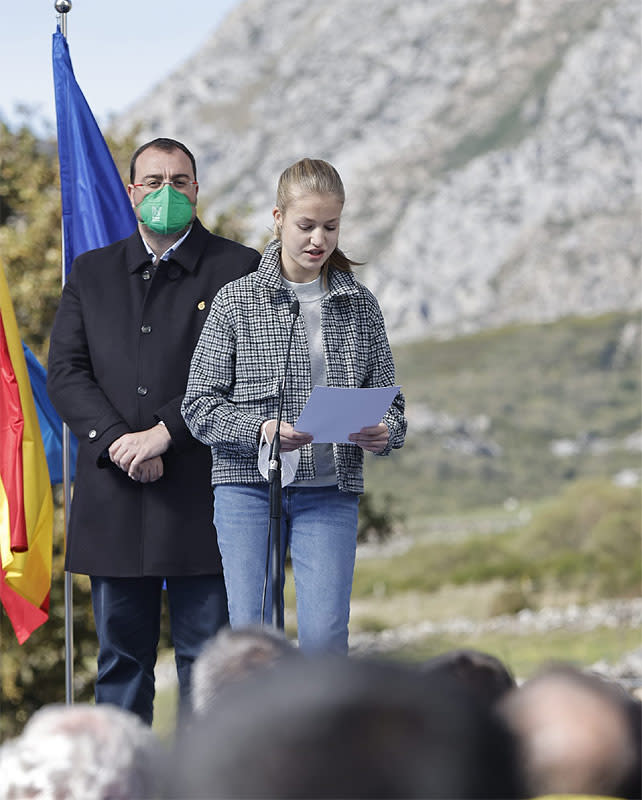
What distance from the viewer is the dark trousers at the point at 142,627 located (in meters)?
3.56

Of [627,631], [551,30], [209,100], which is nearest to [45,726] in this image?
[627,631]

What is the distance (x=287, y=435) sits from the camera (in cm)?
314

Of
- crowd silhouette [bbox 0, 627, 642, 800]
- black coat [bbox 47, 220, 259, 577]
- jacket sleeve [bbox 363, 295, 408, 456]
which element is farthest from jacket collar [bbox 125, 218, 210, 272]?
crowd silhouette [bbox 0, 627, 642, 800]

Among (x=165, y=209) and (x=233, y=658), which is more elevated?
Answer: (x=165, y=209)

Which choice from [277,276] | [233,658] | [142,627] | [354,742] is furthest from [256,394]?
[354,742]

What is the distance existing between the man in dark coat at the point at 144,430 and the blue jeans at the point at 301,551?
0.97ft

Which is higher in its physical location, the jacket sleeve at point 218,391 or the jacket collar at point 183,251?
the jacket collar at point 183,251

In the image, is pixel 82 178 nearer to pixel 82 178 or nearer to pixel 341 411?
pixel 82 178

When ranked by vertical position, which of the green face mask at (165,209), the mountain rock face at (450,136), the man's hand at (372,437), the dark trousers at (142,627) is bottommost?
the dark trousers at (142,627)

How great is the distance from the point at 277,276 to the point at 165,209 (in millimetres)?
491

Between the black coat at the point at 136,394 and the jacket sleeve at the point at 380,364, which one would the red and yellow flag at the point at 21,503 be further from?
the jacket sleeve at the point at 380,364

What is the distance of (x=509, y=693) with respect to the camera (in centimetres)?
145

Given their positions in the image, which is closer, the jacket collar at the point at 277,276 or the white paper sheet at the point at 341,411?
the white paper sheet at the point at 341,411

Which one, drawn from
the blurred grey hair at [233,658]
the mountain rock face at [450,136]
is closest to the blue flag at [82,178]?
the blurred grey hair at [233,658]
